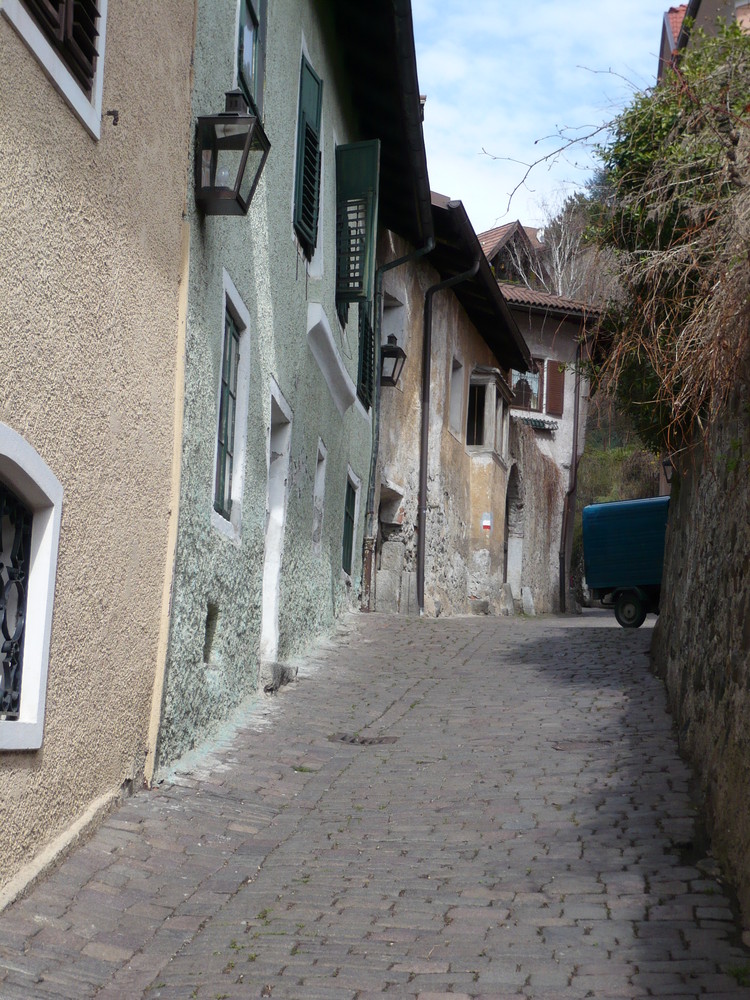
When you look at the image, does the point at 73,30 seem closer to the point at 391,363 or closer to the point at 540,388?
the point at 391,363

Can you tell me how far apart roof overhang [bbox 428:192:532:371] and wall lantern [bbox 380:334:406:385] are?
6.15 feet

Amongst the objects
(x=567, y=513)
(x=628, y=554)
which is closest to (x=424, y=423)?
(x=628, y=554)

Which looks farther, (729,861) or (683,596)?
(683,596)

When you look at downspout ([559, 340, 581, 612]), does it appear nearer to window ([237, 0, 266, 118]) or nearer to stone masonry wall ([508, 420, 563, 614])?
stone masonry wall ([508, 420, 563, 614])

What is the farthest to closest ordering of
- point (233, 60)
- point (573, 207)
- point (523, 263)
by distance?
point (523, 263) < point (573, 207) < point (233, 60)

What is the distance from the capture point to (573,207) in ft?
29.2

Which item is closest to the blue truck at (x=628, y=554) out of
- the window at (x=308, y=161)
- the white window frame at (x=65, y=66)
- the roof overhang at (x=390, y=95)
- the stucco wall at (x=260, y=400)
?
the roof overhang at (x=390, y=95)

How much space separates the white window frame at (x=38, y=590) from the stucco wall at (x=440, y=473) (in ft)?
40.6

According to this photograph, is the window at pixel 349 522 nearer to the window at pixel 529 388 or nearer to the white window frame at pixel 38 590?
the white window frame at pixel 38 590

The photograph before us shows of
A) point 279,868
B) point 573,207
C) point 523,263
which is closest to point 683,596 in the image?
point 573,207

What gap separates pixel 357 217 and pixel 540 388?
55.1 ft

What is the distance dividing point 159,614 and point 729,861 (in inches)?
124

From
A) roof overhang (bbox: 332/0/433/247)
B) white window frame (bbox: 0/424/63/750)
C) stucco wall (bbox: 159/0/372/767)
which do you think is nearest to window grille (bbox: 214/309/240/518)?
stucco wall (bbox: 159/0/372/767)

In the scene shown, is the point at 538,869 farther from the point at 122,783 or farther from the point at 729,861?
the point at 122,783
